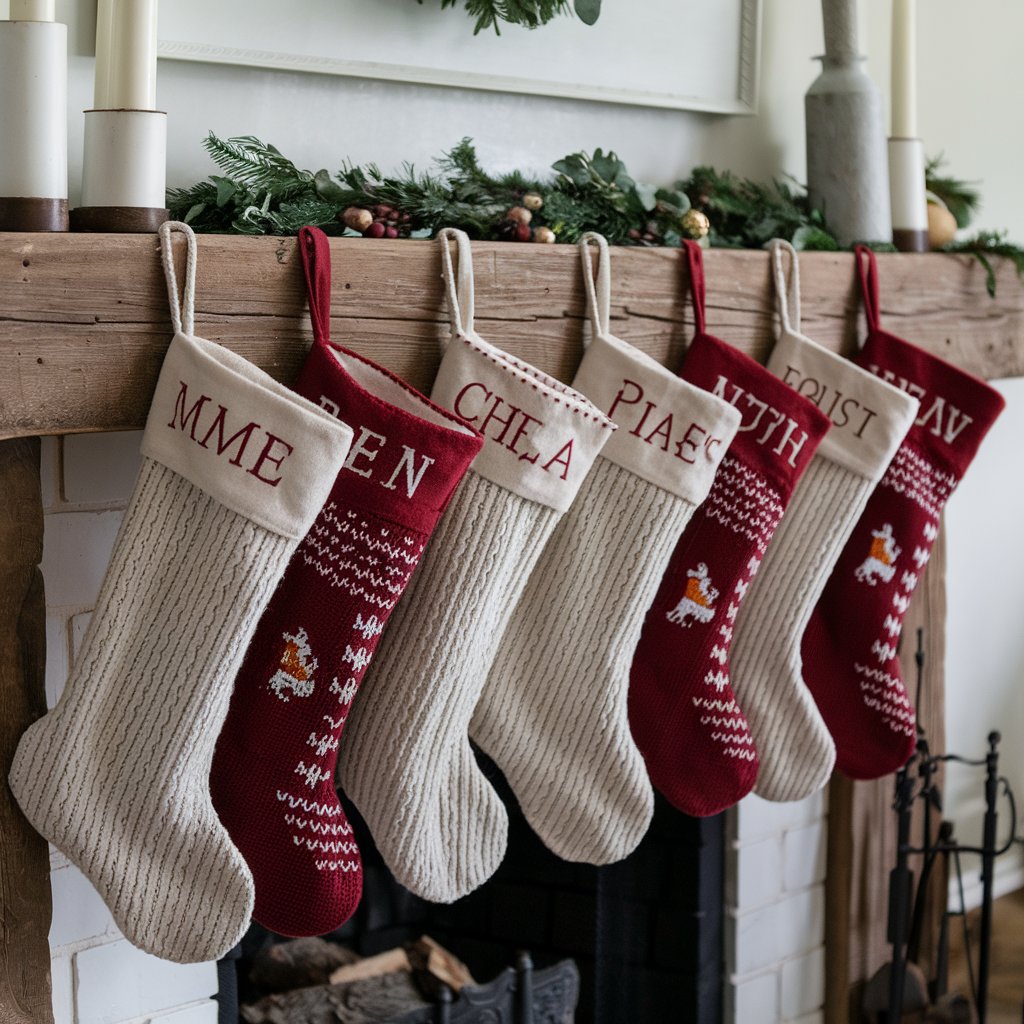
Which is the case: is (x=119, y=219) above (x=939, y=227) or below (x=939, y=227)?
below

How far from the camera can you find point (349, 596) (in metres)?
1.15

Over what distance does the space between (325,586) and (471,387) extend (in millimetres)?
242

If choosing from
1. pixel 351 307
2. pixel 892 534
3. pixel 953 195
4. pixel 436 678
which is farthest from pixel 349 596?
pixel 953 195

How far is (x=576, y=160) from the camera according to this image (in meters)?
1.50

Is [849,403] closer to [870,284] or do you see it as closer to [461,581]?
[870,284]

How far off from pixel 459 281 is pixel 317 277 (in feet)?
0.54

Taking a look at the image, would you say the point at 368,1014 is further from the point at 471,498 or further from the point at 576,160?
the point at 576,160

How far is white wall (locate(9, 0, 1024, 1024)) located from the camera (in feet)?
4.16

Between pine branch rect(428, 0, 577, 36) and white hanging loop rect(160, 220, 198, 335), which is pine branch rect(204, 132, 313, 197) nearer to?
white hanging loop rect(160, 220, 198, 335)

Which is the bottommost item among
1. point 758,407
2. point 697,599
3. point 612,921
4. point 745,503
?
point 612,921

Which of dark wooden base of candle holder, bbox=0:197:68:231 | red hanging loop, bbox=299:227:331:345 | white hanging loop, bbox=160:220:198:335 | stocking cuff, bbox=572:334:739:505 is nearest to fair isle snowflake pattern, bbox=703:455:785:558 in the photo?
stocking cuff, bbox=572:334:739:505

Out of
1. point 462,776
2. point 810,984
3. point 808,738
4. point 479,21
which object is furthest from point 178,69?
point 810,984

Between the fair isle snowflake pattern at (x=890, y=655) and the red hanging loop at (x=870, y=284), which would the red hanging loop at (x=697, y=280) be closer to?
the red hanging loop at (x=870, y=284)

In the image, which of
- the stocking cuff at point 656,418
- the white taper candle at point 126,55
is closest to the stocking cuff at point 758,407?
the stocking cuff at point 656,418
